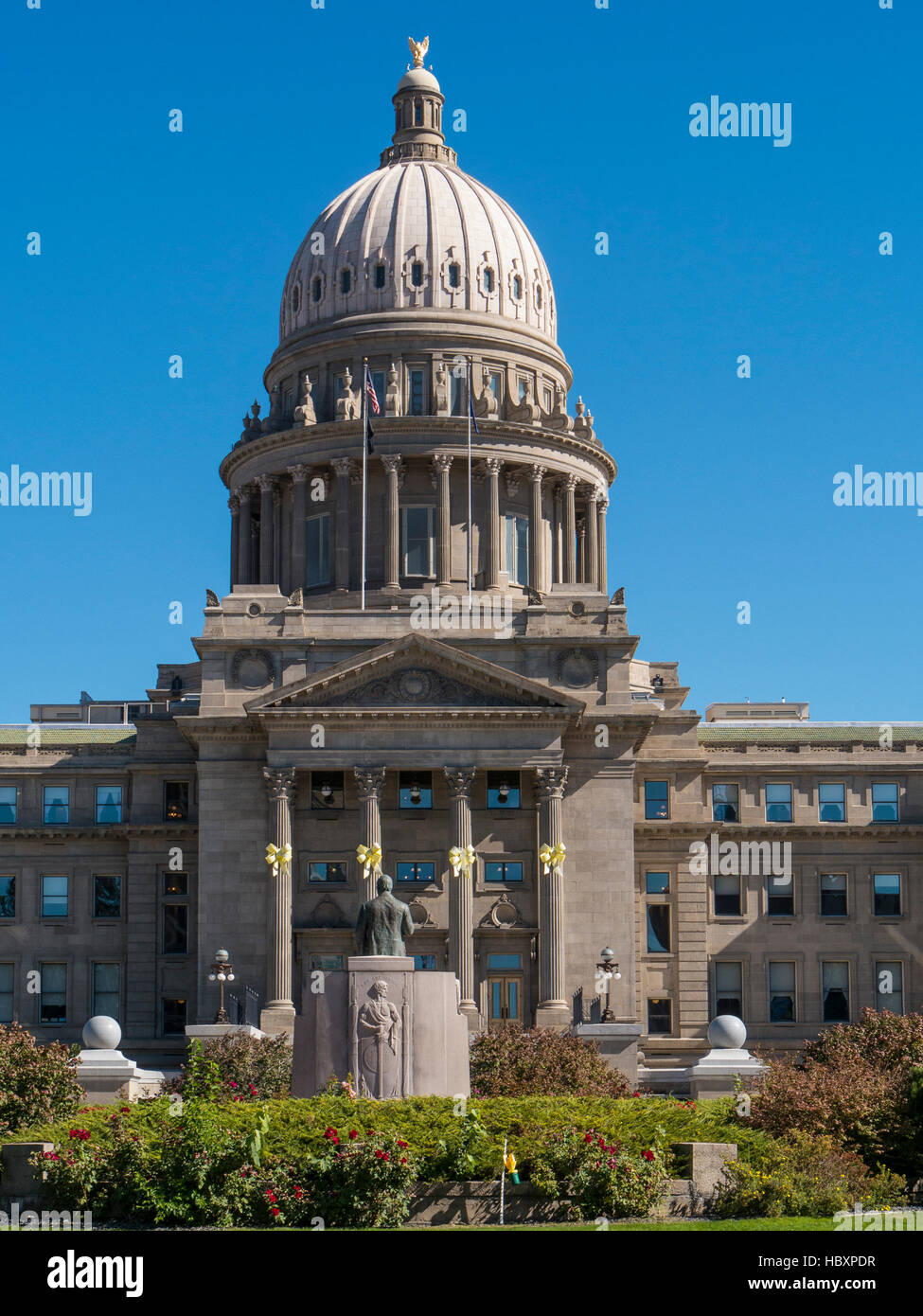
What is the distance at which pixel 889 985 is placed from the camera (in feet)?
286

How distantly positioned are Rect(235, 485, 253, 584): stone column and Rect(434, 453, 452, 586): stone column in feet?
33.5

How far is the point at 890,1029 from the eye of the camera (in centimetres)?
6284

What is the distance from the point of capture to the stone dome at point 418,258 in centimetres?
10375

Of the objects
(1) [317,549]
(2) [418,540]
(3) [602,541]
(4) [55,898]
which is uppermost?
(3) [602,541]

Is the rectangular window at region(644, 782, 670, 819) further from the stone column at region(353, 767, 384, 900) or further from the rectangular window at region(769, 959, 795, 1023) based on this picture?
the stone column at region(353, 767, 384, 900)

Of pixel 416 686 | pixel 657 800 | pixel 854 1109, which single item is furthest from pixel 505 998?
pixel 854 1109

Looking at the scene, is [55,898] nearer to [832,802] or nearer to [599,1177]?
[832,802]

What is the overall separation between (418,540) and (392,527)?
2.65m

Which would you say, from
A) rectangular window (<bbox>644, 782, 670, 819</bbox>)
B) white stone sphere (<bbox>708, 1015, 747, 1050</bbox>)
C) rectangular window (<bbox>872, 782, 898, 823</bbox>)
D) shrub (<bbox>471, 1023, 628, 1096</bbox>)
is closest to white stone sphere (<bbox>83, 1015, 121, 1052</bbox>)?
shrub (<bbox>471, 1023, 628, 1096</bbox>)

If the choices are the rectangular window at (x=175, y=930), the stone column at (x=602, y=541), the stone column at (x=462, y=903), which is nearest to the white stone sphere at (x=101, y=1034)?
the stone column at (x=462, y=903)

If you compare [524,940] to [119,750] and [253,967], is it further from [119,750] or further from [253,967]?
[119,750]

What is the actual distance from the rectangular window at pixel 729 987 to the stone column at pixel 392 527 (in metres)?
21.5

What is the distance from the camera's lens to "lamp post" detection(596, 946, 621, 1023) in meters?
74.9
